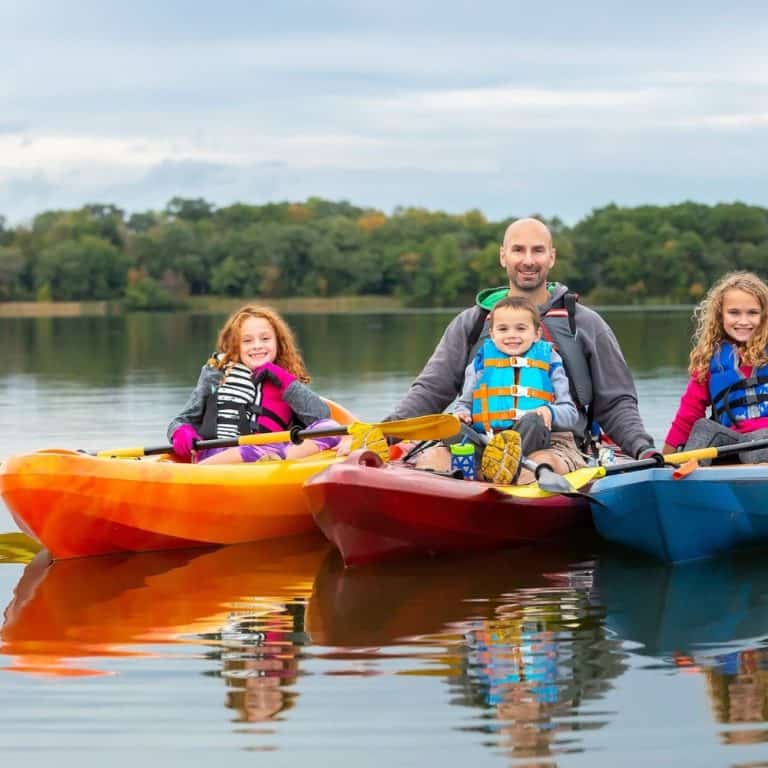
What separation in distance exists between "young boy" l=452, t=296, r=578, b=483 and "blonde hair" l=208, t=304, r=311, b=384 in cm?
112

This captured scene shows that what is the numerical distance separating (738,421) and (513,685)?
300cm

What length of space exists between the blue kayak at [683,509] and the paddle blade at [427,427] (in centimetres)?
69

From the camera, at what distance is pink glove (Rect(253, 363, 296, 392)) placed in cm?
839

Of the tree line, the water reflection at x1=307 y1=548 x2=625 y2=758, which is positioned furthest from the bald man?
the tree line

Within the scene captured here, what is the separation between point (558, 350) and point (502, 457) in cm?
101

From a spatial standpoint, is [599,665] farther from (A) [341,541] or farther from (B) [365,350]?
(B) [365,350]

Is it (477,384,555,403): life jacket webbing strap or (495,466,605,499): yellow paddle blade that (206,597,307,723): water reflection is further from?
(477,384,555,403): life jacket webbing strap

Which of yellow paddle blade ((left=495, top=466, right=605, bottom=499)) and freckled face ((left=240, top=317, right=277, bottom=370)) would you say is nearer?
yellow paddle blade ((left=495, top=466, right=605, bottom=499))

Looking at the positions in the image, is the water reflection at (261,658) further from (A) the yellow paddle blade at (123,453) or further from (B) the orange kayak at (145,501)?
(A) the yellow paddle blade at (123,453)

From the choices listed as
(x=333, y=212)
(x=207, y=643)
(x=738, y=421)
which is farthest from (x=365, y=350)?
(x=333, y=212)

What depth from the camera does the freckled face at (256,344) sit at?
842 cm

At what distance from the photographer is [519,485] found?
7.55 metres

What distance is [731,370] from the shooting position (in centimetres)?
782

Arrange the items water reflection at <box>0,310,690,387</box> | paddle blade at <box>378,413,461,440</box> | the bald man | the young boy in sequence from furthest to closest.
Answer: water reflection at <box>0,310,690,387</box> → the bald man → the young boy → paddle blade at <box>378,413,461,440</box>
